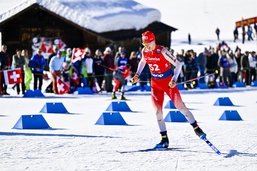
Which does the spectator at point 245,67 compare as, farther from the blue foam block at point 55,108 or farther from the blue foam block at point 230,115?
the blue foam block at point 230,115

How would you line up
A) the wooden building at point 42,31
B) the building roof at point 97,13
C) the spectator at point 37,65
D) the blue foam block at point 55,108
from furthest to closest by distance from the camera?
the wooden building at point 42,31
the building roof at point 97,13
the spectator at point 37,65
the blue foam block at point 55,108

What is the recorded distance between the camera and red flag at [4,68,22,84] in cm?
2112

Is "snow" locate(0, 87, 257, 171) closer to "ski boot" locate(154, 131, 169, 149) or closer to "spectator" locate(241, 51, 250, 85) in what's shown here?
"ski boot" locate(154, 131, 169, 149)

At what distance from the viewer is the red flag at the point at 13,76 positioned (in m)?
21.1

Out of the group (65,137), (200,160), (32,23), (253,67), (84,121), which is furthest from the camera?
(32,23)

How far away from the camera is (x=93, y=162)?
8648 mm

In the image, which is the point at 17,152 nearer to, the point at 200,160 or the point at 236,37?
the point at 200,160

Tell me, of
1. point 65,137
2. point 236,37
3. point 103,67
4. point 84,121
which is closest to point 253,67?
point 103,67

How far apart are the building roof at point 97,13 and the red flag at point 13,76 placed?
9067 mm

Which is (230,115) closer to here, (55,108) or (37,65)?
(55,108)

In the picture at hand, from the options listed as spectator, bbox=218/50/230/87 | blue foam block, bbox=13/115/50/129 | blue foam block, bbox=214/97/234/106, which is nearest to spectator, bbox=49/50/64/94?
blue foam block, bbox=214/97/234/106

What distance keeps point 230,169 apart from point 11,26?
24.6 metres

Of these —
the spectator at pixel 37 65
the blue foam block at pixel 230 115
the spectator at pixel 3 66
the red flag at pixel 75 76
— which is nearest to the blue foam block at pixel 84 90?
the red flag at pixel 75 76

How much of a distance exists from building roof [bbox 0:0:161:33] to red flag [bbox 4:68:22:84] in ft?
29.7
